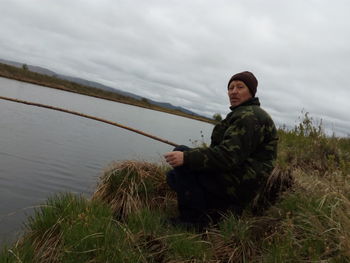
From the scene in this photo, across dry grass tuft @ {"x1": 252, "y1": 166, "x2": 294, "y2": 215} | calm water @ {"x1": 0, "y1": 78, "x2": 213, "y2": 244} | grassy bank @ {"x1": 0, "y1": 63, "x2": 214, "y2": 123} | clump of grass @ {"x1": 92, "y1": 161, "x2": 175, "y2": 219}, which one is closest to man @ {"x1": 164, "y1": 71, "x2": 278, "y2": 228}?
dry grass tuft @ {"x1": 252, "y1": 166, "x2": 294, "y2": 215}

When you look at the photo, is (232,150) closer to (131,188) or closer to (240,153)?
(240,153)

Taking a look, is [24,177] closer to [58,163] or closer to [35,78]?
[58,163]

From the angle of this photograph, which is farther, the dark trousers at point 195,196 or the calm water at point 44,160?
the calm water at point 44,160

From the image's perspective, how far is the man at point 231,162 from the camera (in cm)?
389

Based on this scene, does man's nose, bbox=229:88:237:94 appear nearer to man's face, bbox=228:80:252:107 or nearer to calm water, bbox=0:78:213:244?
man's face, bbox=228:80:252:107

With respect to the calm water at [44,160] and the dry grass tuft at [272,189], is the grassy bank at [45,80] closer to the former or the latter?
the calm water at [44,160]

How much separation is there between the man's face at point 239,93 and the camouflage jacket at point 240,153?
69 millimetres

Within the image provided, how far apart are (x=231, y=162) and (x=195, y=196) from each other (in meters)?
0.73

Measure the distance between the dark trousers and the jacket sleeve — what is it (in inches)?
12.0

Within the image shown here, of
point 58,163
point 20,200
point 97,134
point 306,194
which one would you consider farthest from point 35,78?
point 306,194

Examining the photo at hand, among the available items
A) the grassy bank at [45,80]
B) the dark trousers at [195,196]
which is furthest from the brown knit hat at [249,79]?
the grassy bank at [45,80]

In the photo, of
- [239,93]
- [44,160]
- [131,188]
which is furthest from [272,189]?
[44,160]

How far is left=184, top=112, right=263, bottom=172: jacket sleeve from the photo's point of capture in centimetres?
385

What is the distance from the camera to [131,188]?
17.6 ft
